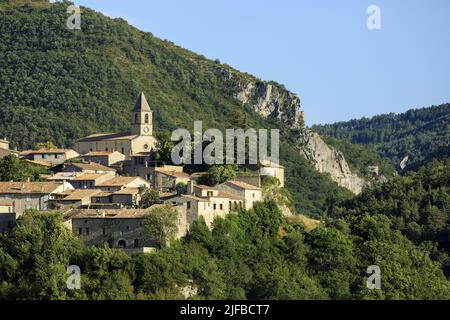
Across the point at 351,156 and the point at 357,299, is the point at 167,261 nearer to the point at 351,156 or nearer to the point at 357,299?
the point at 357,299

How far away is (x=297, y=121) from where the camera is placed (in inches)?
5787

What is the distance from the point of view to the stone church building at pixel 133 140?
94625mm

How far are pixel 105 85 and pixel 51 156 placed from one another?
42701 millimetres

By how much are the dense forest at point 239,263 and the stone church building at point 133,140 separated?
1413cm

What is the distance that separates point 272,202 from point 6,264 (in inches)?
654

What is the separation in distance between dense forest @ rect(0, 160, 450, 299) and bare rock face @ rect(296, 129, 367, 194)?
50.4m

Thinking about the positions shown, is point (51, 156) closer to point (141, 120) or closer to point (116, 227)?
point (141, 120)

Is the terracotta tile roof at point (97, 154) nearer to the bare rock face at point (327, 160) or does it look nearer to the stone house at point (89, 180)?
the stone house at point (89, 180)

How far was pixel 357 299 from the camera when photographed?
254 feet

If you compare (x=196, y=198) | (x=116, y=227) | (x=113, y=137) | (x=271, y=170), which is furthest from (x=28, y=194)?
(x=113, y=137)

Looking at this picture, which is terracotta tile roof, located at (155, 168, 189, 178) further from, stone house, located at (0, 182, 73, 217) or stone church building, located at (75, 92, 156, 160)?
stone church building, located at (75, 92, 156, 160)

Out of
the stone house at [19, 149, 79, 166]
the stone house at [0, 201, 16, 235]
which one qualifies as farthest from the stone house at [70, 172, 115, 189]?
the stone house at [19, 149, 79, 166]

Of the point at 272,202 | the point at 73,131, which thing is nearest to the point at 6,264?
the point at 272,202

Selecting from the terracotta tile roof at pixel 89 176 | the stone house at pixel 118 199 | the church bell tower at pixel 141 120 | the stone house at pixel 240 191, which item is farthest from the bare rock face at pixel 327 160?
the stone house at pixel 118 199
